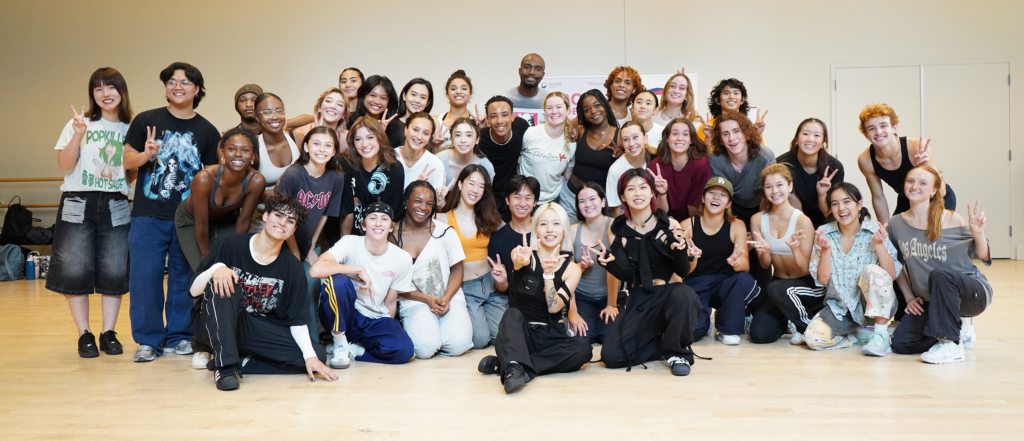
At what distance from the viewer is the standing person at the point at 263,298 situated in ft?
10.4

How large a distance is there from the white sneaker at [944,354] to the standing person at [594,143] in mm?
2013

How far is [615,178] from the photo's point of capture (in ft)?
13.8

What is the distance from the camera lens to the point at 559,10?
8172 mm

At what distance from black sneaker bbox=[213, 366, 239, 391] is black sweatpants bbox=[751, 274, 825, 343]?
282cm

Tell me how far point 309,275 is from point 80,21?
7.49 m

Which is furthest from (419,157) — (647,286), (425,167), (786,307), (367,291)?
(786,307)

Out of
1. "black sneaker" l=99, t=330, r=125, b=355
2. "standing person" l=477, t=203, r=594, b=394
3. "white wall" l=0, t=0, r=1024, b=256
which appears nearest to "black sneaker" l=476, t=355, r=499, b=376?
"standing person" l=477, t=203, r=594, b=394

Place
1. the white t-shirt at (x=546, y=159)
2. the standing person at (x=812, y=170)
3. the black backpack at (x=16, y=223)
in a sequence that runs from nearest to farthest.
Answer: the standing person at (x=812, y=170) → the white t-shirt at (x=546, y=159) → the black backpack at (x=16, y=223)

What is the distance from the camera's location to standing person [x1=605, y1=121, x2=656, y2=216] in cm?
414

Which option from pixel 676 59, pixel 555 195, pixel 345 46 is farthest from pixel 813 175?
pixel 345 46

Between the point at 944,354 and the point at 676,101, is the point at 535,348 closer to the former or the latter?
the point at 944,354

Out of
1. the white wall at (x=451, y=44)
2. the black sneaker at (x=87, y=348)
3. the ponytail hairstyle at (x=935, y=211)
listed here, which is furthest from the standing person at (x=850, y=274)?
the white wall at (x=451, y=44)

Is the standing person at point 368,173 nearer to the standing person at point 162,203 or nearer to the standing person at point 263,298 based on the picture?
the standing person at point 263,298

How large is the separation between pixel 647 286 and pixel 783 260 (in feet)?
3.60
